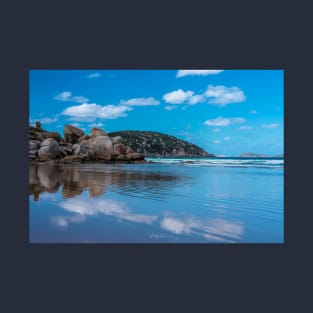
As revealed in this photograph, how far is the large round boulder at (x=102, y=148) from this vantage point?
3644 cm

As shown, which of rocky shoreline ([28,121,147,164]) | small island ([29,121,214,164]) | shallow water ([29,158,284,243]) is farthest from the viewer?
rocky shoreline ([28,121,147,164])

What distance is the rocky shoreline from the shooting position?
3172cm

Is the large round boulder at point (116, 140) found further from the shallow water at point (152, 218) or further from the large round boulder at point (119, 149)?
the shallow water at point (152, 218)

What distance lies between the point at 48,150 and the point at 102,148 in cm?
707

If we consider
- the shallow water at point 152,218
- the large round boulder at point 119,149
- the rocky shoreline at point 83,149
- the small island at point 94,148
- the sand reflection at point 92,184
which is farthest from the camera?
the large round boulder at point 119,149

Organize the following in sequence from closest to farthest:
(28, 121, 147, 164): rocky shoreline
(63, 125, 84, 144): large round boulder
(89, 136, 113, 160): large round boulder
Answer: (28, 121, 147, 164): rocky shoreline
(89, 136, 113, 160): large round boulder
(63, 125, 84, 144): large round boulder

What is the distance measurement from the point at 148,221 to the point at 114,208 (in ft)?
4.65

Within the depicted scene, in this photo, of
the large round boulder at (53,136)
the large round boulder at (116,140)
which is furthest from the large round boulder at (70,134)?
the large round boulder at (116,140)

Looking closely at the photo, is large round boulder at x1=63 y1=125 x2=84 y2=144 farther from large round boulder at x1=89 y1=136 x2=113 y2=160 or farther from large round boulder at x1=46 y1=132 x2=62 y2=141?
large round boulder at x1=89 y1=136 x2=113 y2=160

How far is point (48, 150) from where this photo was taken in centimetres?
3164

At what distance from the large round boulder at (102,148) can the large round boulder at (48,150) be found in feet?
16.9

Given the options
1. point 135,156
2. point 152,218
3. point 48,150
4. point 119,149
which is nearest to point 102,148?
point 119,149

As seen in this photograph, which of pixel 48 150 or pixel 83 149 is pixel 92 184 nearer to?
pixel 48 150

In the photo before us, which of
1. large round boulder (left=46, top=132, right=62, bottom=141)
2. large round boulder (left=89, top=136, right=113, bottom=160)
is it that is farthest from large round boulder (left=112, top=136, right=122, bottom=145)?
large round boulder (left=46, top=132, right=62, bottom=141)
